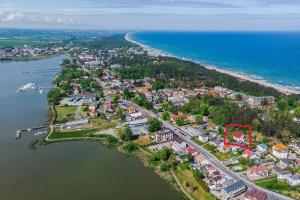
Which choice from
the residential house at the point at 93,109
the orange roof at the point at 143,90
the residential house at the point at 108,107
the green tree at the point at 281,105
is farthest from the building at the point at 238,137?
the orange roof at the point at 143,90

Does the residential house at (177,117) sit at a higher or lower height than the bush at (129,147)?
higher

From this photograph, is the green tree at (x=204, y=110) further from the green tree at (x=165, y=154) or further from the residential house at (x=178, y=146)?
the green tree at (x=165, y=154)

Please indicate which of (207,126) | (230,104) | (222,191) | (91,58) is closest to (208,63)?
(91,58)

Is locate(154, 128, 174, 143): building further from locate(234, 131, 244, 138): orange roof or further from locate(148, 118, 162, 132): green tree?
locate(234, 131, 244, 138): orange roof

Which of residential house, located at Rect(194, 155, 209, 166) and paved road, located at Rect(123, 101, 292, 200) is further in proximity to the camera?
residential house, located at Rect(194, 155, 209, 166)

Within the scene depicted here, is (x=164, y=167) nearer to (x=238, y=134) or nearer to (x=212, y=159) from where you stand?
(x=212, y=159)

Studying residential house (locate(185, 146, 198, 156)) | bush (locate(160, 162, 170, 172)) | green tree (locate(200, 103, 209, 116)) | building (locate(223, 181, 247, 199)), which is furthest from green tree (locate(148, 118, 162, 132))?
A: building (locate(223, 181, 247, 199))
